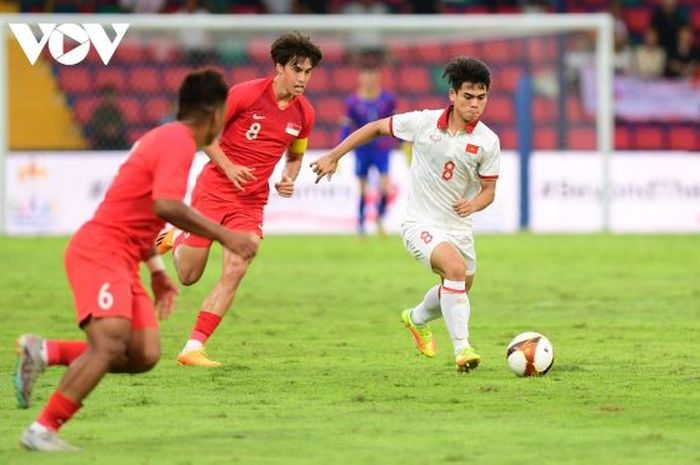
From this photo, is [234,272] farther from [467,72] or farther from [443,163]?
[467,72]

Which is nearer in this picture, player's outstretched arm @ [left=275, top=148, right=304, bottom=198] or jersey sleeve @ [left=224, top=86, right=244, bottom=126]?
player's outstretched arm @ [left=275, top=148, right=304, bottom=198]

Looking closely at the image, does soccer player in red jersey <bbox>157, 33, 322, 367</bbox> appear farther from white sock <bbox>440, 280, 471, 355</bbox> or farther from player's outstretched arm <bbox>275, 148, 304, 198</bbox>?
white sock <bbox>440, 280, 471, 355</bbox>

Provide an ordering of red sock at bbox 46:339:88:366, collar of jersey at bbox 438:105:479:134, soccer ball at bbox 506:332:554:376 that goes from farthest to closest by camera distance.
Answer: collar of jersey at bbox 438:105:479:134, soccer ball at bbox 506:332:554:376, red sock at bbox 46:339:88:366

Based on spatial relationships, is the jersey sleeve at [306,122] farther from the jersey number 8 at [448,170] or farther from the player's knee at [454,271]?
the player's knee at [454,271]

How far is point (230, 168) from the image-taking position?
1079 centimetres

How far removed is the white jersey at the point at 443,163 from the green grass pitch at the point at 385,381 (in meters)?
1.06

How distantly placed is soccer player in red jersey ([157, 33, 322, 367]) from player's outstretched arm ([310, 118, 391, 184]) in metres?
0.35

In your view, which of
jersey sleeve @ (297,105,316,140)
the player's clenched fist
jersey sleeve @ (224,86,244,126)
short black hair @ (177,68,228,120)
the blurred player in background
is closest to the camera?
short black hair @ (177,68,228,120)

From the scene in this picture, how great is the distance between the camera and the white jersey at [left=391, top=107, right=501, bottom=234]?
10945 mm

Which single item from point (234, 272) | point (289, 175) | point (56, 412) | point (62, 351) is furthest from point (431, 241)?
point (56, 412)

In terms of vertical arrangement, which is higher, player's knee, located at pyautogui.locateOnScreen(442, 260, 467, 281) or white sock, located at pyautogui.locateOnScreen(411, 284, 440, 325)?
player's knee, located at pyautogui.locateOnScreen(442, 260, 467, 281)

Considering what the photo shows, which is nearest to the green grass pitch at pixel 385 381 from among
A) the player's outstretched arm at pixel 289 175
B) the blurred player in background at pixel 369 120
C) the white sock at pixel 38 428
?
the white sock at pixel 38 428

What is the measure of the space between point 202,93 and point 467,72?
3.27m

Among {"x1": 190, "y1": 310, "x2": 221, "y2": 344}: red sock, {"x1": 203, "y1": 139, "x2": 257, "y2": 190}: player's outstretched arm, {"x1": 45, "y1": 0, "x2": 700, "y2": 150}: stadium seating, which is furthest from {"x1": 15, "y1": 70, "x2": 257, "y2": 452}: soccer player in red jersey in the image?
{"x1": 45, "y1": 0, "x2": 700, "y2": 150}: stadium seating
